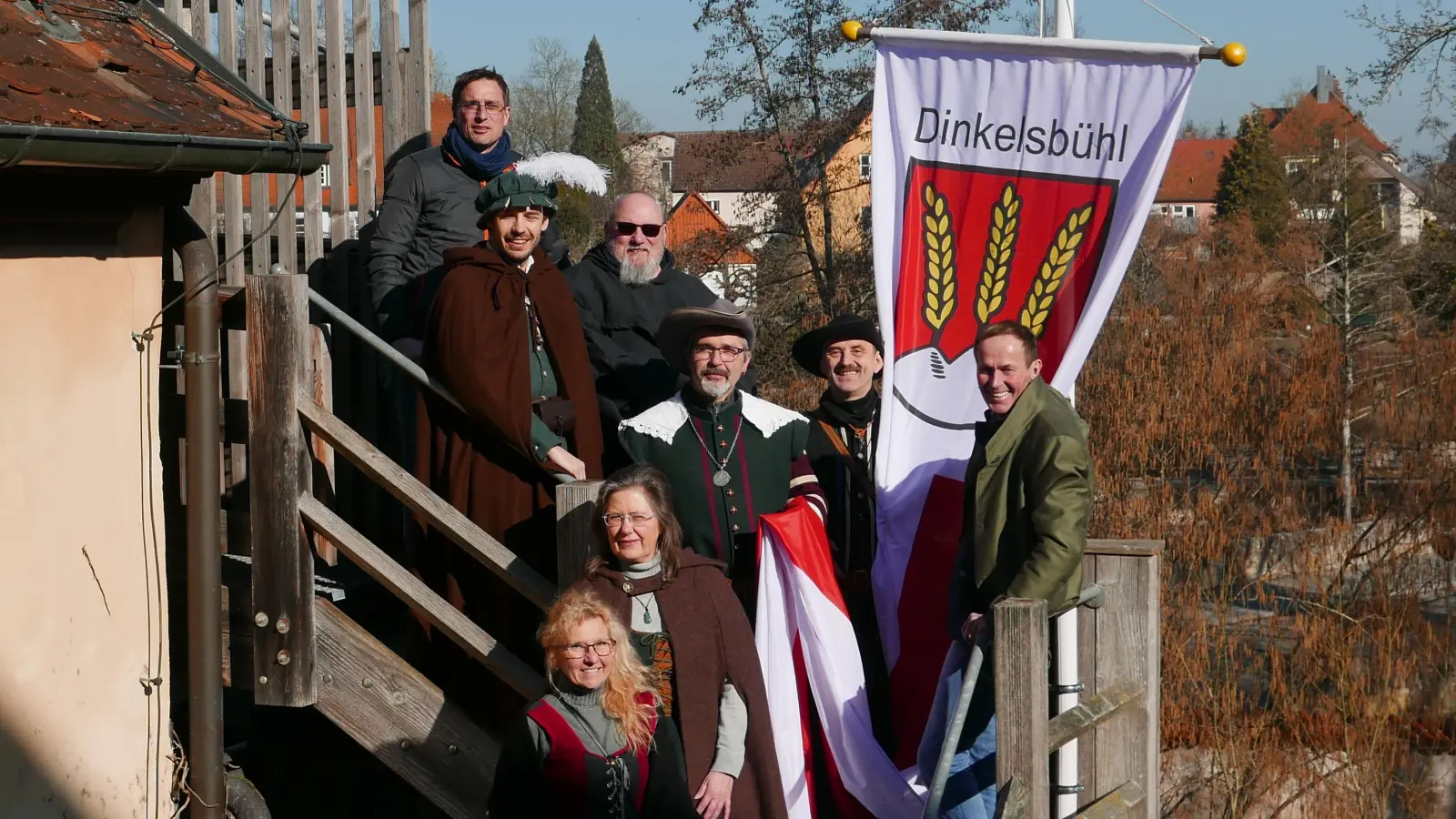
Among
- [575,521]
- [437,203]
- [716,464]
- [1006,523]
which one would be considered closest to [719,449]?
[716,464]

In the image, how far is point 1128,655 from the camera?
182 inches

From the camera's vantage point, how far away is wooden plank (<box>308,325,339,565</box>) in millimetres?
5144

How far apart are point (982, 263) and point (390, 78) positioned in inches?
110

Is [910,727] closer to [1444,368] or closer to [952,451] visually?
[952,451]

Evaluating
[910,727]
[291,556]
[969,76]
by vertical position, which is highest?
[969,76]

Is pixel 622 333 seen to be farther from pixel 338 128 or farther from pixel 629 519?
pixel 338 128

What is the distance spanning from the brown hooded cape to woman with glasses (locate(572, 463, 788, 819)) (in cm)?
77

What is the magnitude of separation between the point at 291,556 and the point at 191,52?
1.54 meters

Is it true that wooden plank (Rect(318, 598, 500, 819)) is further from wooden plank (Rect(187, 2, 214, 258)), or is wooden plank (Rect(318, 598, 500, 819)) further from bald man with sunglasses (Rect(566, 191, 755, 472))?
wooden plank (Rect(187, 2, 214, 258))

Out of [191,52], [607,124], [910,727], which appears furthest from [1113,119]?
[607,124]

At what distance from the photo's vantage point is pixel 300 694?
473 centimetres

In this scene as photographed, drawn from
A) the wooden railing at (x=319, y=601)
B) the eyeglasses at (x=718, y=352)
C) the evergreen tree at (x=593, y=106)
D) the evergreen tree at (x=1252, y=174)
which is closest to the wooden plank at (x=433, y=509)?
the wooden railing at (x=319, y=601)

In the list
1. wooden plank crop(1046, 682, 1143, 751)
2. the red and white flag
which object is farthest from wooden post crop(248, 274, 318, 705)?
wooden plank crop(1046, 682, 1143, 751)

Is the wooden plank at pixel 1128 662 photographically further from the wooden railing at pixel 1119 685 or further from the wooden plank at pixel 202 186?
the wooden plank at pixel 202 186
